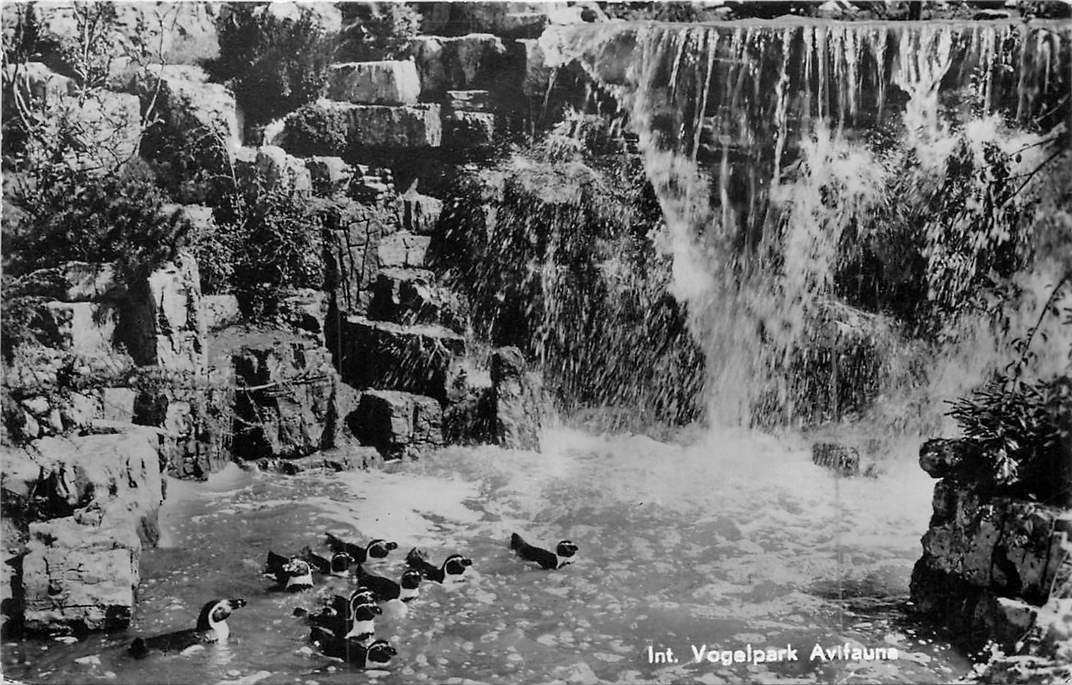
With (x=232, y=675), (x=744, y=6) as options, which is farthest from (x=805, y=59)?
(x=232, y=675)

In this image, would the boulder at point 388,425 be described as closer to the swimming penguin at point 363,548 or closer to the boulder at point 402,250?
the swimming penguin at point 363,548

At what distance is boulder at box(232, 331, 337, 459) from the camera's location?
12.1ft

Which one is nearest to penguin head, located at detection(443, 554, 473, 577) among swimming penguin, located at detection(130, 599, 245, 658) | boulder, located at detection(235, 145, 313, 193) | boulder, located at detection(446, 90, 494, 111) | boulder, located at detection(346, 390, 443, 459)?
boulder, located at detection(346, 390, 443, 459)

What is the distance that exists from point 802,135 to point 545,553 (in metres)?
2.06

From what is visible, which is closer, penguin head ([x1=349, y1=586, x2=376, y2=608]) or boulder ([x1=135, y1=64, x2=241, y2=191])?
penguin head ([x1=349, y1=586, x2=376, y2=608])

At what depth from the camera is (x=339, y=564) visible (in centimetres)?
353

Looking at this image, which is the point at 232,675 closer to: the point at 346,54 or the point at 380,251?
the point at 380,251

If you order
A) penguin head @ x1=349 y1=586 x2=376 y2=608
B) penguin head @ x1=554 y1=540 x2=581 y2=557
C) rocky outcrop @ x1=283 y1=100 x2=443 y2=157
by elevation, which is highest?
rocky outcrop @ x1=283 y1=100 x2=443 y2=157

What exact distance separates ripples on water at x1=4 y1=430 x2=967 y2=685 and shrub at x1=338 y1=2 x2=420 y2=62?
1695 millimetres

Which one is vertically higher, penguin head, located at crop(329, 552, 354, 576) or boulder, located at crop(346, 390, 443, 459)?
boulder, located at crop(346, 390, 443, 459)

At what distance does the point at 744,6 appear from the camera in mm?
3730

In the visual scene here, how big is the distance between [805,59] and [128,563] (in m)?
3.38

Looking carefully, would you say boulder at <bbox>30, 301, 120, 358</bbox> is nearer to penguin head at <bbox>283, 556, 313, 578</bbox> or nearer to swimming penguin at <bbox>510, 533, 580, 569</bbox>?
penguin head at <bbox>283, 556, 313, 578</bbox>

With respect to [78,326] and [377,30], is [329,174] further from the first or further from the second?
[78,326]
